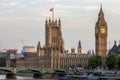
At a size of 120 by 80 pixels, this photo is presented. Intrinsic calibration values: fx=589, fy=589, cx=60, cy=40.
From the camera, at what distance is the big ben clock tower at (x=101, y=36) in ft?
544

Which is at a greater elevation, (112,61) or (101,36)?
Answer: (101,36)

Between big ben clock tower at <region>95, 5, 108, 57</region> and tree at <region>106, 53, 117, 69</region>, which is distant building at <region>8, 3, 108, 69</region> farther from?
tree at <region>106, 53, 117, 69</region>

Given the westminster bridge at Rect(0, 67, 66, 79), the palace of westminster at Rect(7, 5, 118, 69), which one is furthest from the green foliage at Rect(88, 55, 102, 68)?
the palace of westminster at Rect(7, 5, 118, 69)

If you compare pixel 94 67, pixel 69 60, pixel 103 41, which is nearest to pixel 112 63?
pixel 94 67

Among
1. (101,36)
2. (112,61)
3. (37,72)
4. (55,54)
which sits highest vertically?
(101,36)

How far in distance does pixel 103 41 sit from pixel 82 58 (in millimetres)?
21481

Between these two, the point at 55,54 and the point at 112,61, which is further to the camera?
the point at 55,54

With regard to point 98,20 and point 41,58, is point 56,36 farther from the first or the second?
point 98,20

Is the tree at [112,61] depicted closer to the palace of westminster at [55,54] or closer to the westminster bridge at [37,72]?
the westminster bridge at [37,72]

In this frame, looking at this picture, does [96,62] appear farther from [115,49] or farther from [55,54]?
[55,54]

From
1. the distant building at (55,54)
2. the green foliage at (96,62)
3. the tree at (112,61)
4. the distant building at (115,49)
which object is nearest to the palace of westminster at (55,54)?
the distant building at (55,54)

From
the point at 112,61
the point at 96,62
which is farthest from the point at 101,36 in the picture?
the point at 112,61

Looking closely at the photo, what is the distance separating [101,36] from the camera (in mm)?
167625

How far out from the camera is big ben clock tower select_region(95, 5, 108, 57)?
16575 cm
